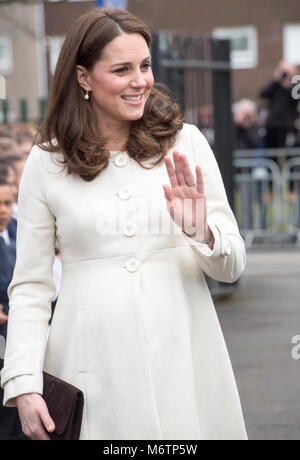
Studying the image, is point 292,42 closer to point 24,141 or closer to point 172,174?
point 24,141

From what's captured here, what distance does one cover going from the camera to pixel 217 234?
101 inches

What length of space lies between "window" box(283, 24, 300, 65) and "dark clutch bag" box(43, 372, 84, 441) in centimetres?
2772

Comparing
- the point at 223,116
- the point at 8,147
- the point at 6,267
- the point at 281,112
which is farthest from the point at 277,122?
the point at 6,267

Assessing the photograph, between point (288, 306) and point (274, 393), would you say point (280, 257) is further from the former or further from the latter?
point (274, 393)

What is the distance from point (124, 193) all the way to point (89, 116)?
11.0 inches

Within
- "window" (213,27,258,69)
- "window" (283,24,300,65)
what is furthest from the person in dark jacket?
"window" (213,27,258,69)

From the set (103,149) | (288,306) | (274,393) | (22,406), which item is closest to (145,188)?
(103,149)

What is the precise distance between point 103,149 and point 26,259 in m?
0.40

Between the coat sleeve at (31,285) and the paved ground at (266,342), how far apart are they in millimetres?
2397

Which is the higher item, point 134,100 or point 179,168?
point 134,100

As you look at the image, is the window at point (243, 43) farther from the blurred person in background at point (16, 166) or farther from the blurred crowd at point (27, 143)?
the blurred person in background at point (16, 166)

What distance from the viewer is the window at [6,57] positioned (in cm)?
3138

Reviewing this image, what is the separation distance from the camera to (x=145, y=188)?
8.95 ft

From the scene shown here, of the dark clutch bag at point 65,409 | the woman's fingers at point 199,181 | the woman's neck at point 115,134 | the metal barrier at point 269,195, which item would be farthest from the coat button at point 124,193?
the metal barrier at point 269,195
